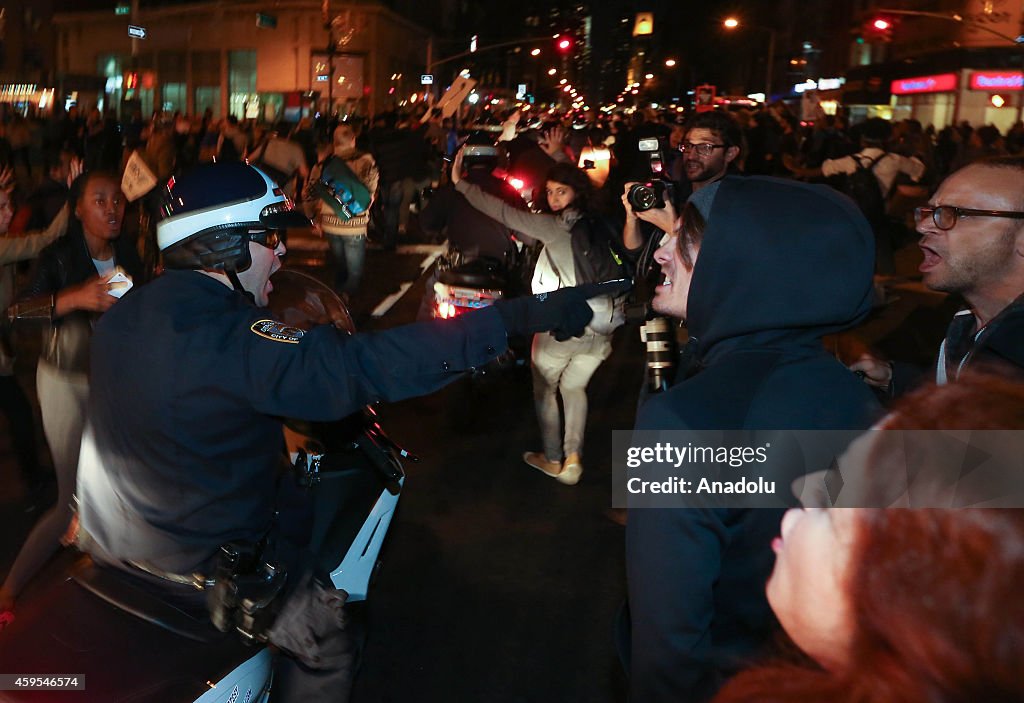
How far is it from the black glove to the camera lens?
135 centimetres

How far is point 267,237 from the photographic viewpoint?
2.62 m

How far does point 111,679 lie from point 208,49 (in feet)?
169

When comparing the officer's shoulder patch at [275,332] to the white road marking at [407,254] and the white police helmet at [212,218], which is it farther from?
the white road marking at [407,254]

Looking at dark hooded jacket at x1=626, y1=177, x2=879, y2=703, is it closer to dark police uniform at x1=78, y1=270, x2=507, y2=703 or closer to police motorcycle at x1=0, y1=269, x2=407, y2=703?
dark police uniform at x1=78, y1=270, x2=507, y2=703

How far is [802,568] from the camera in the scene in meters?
1.29

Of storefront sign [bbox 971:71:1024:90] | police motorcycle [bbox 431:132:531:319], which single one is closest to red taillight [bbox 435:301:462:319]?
police motorcycle [bbox 431:132:531:319]

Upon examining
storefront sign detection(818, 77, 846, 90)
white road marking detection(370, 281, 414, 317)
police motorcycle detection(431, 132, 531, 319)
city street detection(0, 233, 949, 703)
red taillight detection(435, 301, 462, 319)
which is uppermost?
storefront sign detection(818, 77, 846, 90)

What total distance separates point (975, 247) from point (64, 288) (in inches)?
143

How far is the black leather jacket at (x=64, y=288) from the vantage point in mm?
3971

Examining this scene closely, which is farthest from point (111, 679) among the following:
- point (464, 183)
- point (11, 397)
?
point (464, 183)

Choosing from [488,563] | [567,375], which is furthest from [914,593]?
[567,375]

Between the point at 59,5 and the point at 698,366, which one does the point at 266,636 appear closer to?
the point at 698,366

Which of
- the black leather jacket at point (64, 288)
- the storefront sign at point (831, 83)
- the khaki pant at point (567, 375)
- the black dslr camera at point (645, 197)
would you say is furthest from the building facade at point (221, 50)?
the black dslr camera at point (645, 197)

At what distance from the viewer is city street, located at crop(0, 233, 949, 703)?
4.11 metres
